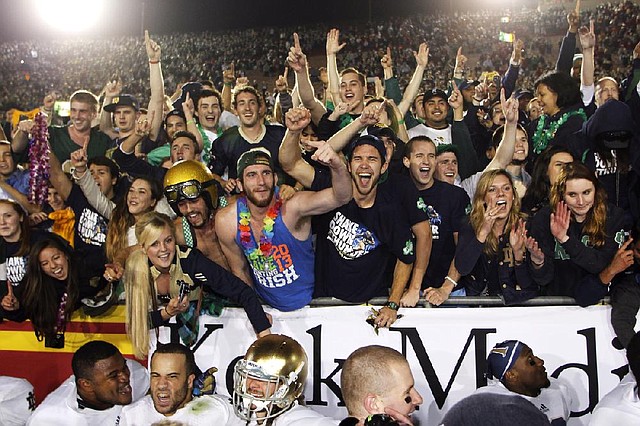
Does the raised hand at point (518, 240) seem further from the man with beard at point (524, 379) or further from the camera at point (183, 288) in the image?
the camera at point (183, 288)

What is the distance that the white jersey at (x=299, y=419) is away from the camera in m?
4.00

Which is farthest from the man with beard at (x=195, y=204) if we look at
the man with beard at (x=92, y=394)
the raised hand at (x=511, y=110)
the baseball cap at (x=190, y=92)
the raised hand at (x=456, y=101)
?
the baseball cap at (x=190, y=92)

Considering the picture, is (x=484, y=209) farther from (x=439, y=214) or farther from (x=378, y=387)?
(x=378, y=387)

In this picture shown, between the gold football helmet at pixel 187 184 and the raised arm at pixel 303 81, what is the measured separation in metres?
1.39

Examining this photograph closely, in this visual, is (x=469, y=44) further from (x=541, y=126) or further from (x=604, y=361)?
(x=604, y=361)

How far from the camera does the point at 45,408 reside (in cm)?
498

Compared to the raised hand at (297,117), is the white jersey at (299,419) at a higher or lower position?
lower

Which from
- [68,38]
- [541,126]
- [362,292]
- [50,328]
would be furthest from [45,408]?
[68,38]

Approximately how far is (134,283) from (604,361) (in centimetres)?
314

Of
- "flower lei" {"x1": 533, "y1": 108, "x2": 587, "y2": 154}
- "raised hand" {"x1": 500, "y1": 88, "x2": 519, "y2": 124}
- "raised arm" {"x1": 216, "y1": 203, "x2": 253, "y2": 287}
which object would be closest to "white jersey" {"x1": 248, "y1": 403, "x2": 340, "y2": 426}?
"raised arm" {"x1": 216, "y1": 203, "x2": 253, "y2": 287}

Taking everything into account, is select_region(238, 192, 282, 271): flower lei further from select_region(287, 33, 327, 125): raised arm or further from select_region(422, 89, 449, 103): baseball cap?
select_region(422, 89, 449, 103): baseball cap

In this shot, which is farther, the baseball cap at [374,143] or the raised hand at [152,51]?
the raised hand at [152,51]

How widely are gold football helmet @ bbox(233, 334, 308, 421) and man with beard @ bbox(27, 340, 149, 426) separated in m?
1.41

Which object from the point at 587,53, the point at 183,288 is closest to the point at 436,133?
the point at 587,53
